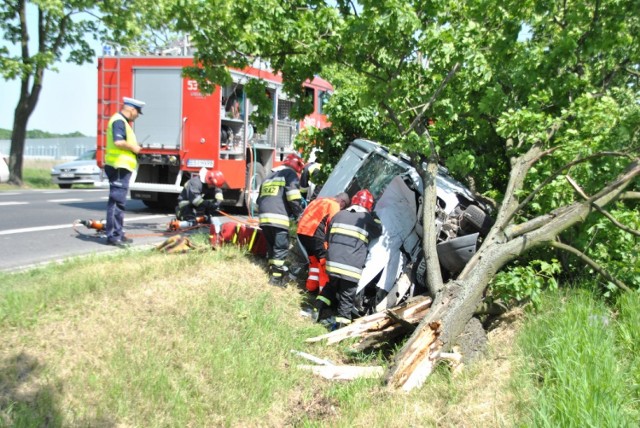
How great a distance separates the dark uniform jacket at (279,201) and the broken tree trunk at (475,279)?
238cm

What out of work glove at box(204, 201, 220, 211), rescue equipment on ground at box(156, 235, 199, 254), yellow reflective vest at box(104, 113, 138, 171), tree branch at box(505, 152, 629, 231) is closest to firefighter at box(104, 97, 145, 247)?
yellow reflective vest at box(104, 113, 138, 171)

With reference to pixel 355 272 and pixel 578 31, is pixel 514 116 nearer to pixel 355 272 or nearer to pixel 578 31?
pixel 578 31

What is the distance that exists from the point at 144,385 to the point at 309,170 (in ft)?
18.9

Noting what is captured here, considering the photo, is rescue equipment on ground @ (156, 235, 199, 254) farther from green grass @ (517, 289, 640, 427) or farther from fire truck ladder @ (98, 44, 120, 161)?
fire truck ladder @ (98, 44, 120, 161)

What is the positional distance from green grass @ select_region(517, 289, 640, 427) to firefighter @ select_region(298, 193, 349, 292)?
2401 millimetres

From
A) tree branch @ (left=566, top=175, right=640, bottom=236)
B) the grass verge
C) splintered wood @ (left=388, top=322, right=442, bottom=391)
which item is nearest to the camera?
the grass verge

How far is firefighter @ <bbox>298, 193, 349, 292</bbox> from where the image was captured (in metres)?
6.58

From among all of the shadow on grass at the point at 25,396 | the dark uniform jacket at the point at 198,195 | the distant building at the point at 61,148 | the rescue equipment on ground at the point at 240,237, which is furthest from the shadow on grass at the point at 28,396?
the distant building at the point at 61,148

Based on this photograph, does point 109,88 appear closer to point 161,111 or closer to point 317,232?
point 161,111

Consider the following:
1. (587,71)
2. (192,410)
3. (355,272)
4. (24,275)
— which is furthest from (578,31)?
Answer: (24,275)

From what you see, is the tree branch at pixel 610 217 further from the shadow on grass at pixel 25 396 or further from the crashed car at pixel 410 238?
the shadow on grass at pixel 25 396

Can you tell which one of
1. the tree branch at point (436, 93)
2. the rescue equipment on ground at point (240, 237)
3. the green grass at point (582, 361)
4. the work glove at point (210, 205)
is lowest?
the green grass at point (582, 361)

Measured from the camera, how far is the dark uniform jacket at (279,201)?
698 centimetres

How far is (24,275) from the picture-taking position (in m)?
6.21
